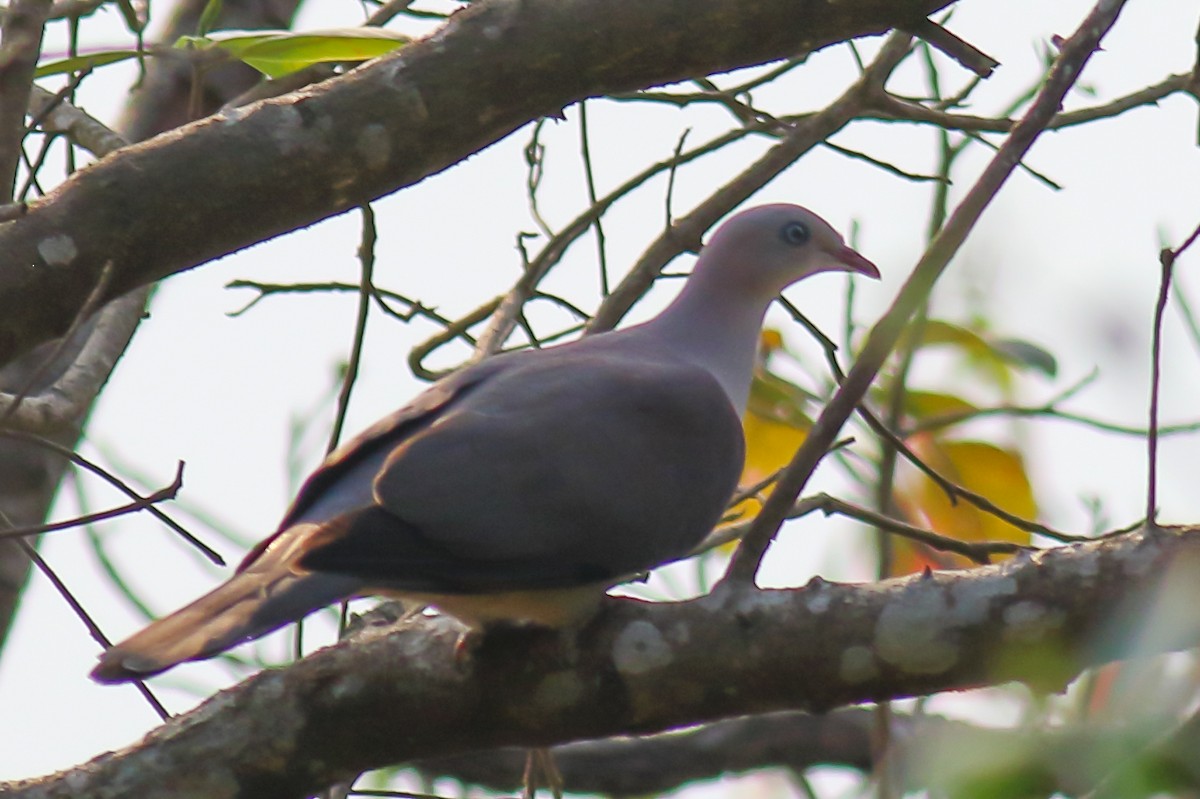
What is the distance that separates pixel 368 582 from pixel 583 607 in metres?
0.35

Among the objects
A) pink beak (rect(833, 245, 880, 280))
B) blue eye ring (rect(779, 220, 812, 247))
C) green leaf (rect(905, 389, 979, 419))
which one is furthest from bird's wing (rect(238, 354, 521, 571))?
green leaf (rect(905, 389, 979, 419))

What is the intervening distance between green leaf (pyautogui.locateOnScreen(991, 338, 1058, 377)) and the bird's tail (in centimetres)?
209

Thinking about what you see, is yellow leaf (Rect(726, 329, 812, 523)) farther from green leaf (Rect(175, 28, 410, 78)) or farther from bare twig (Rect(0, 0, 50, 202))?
bare twig (Rect(0, 0, 50, 202))

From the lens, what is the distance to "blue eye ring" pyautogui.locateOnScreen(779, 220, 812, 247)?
12.5 feet

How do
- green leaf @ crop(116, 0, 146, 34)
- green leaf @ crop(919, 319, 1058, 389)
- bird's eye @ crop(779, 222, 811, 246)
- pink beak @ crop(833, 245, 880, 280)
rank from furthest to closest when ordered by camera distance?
1. pink beak @ crop(833, 245, 880, 280)
2. bird's eye @ crop(779, 222, 811, 246)
3. green leaf @ crop(919, 319, 1058, 389)
4. green leaf @ crop(116, 0, 146, 34)

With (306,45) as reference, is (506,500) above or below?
below

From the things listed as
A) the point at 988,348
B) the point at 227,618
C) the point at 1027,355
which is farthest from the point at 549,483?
the point at 1027,355

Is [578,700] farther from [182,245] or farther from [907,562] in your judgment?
[907,562]

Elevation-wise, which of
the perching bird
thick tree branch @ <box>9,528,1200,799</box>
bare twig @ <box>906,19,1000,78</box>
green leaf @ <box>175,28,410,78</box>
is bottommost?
thick tree branch @ <box>9,528,1200,799</box>

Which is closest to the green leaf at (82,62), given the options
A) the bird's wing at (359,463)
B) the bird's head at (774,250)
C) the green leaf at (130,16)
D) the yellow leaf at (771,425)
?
the green leaf at (130,16)

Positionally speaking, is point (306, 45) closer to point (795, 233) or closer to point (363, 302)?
point (363, 302)

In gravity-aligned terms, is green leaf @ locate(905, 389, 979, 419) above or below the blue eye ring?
below

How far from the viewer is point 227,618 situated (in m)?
2.22

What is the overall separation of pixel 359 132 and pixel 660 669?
89 centimetres
